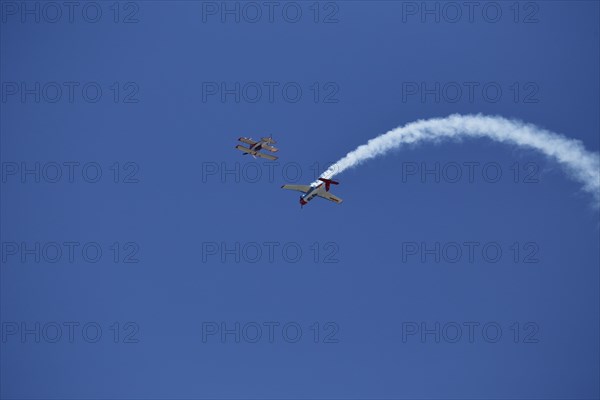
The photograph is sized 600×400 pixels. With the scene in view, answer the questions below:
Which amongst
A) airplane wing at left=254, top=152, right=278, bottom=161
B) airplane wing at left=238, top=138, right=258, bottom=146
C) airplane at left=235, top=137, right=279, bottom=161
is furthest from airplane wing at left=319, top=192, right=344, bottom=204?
airplane wing at left=238, top=138, right=258, bottom=146

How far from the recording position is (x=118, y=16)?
88.8 m

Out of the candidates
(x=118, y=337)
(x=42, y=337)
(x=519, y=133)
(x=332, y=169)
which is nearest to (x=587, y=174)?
(x=519, y=133)

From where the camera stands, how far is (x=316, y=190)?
74.6m

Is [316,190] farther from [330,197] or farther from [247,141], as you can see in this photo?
[247,141]

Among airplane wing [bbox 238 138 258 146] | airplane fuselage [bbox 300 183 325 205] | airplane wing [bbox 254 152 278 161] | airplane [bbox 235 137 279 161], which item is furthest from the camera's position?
airplane wing [bbox 238 138 258 146]

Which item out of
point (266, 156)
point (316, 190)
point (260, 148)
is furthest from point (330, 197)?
point (260, 148)

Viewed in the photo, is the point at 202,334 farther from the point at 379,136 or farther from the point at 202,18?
the point at 202,18

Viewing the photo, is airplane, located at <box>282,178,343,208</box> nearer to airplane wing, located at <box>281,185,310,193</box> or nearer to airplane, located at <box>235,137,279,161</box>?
airplane wing, located at <box>281,185,310,193</box>

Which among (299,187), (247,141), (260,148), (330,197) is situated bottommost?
(330,197)

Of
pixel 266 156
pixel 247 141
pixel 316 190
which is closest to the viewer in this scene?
pixel 316 190

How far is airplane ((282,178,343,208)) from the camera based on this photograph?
74.5 metres

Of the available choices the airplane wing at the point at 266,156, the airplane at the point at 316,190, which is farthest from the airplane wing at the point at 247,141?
the airplane at the point at 316,190

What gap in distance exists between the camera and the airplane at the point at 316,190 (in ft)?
244

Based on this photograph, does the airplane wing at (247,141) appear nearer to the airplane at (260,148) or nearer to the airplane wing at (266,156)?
the airplane at (260,148)
